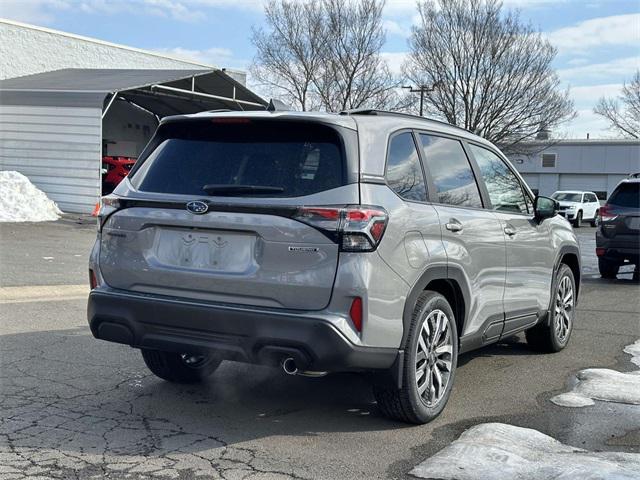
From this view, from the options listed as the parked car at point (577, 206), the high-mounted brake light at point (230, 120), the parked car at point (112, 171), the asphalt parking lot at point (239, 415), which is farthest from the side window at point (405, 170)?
the parked car at point (577, 206)

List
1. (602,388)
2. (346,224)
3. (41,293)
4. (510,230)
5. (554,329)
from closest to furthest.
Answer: (346,224)
(602,388)
(510,230)
(554,329)
(41,293)

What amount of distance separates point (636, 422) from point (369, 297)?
2198mm

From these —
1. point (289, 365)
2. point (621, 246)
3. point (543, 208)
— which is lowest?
point (289, 365)

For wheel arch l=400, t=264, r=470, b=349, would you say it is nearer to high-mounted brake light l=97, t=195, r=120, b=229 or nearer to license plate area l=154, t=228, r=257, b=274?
license plate area l=154, t=228, r=257, b=274

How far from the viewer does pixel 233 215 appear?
4.43 meters

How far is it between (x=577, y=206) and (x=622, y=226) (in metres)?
26.3

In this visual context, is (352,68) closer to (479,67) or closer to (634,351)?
(479,67)

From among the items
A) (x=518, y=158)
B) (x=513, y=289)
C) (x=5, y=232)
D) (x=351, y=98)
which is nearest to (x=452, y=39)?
(x=351, y=98)

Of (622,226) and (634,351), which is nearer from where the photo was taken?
(634,351)

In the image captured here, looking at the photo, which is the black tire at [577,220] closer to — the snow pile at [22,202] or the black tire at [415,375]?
the snow pile at [22,202]

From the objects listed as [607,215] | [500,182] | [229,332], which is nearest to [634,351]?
[500,182]

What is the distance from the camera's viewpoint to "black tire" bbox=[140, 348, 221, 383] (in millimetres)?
5641

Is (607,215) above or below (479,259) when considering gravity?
above

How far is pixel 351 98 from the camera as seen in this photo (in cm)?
4047
